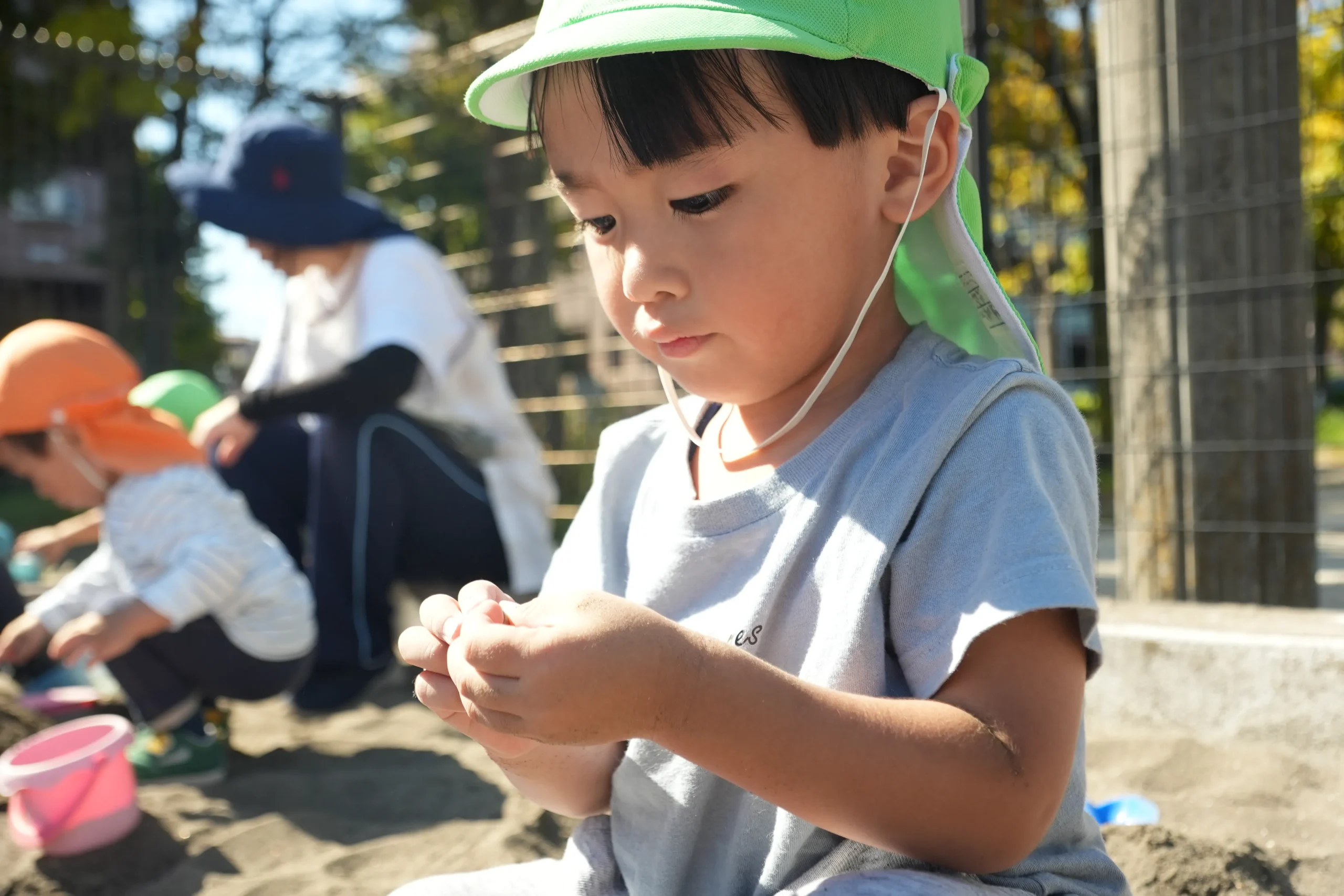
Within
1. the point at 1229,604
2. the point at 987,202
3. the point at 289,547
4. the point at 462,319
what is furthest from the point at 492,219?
the point at 1229,604

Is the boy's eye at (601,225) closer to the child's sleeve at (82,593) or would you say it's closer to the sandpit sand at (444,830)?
the sandpit sand at (444,830)

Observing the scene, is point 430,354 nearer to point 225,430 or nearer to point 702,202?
point 225,430

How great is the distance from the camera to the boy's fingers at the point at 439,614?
110cm

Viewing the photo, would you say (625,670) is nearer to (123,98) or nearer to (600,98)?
(600,98)

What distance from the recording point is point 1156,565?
11.3 ft

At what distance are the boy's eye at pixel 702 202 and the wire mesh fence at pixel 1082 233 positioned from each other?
39 centimetres

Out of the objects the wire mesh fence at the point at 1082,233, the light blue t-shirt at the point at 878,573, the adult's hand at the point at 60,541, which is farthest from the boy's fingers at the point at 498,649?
the adult's hand at the point at 60,541

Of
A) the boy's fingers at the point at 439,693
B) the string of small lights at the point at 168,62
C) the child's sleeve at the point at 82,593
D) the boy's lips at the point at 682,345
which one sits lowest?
the child's sleeve at the point at 82,593

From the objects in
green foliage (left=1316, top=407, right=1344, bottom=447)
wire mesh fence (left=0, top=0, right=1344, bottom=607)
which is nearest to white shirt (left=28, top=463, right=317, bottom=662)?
wire mesh fence (left=0, top=0, right=1344, bottom=607)

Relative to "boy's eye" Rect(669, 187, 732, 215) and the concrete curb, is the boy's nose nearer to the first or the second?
"boy's eye" Rect(669, 187, 732, 215)

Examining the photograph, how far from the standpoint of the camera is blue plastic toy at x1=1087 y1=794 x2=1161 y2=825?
2.04 m

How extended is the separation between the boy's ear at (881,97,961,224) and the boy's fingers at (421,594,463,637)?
587 mm

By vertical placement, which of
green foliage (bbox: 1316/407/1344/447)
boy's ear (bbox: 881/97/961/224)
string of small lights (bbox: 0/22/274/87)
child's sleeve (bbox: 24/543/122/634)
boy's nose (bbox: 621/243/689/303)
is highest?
string of small lights (bbox: 0/22/274/87)

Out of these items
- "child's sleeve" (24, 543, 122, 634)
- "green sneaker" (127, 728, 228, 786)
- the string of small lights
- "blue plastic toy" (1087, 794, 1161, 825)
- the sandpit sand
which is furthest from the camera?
the string of small lights
